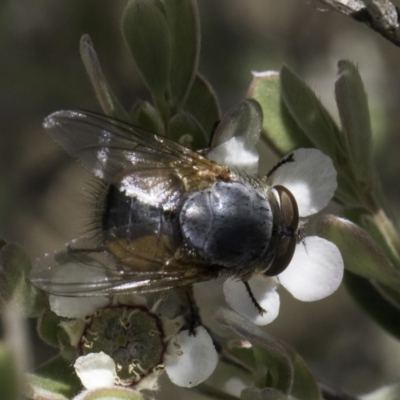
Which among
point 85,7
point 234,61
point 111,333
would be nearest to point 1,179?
point 85,7

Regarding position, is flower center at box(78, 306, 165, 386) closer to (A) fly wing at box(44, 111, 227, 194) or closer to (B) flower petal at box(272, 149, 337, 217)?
(A) fly wing at box(44, 111, 227, 194)

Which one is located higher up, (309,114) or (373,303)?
(309,114)

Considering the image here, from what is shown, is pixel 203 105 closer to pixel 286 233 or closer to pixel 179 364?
pixel 286 233

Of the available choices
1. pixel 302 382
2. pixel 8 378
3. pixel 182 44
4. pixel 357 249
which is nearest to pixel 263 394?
pixel 302 382

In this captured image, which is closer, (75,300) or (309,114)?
(75,300)

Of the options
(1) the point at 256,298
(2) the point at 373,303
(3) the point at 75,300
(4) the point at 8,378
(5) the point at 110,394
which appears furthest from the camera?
(2) the point at 373,303

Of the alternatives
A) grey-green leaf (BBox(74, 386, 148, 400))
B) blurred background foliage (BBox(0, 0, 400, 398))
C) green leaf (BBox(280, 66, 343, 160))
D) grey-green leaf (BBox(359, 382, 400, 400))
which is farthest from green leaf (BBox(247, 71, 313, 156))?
blurred background foliage (BBox(0, 0, 400, 398))

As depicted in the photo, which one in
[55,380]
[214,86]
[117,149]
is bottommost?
[214,86]

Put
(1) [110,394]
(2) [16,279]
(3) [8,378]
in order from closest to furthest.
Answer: (3) [8,378], (1) [110,394], (2) [16,279]
